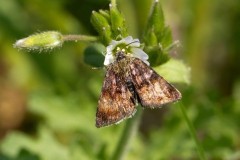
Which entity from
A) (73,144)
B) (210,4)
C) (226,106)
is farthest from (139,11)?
(73,144)

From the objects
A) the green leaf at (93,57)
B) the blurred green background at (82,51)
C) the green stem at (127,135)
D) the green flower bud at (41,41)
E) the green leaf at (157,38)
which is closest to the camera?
the green flower bud at (41,41)

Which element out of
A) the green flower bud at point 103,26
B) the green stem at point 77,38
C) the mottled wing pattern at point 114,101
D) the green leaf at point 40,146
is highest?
the green leaf at point 40,146

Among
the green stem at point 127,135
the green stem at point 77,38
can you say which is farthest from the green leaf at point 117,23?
the green stem at point 127,135

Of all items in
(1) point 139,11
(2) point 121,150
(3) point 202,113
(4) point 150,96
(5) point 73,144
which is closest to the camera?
(4) point 150,96

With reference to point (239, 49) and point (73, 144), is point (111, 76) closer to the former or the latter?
point (73, 144)

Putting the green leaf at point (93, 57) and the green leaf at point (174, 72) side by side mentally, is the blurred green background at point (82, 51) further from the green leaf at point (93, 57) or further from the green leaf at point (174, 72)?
the green leaf at point (93, 57)

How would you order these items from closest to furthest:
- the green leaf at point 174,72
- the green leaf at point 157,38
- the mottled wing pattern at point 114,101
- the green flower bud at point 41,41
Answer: the mottled wing pattern at point 114,101, the green flower bud at point 41,41, the green leaf at point 157,38, the green leaf at point 174,72

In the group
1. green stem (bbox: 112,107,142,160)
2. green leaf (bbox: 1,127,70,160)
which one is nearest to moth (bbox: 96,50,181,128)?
green stem (bbox: 112,107,142,160)

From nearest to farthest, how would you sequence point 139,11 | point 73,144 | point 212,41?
point 73,144
point 139,11
point 212,41
